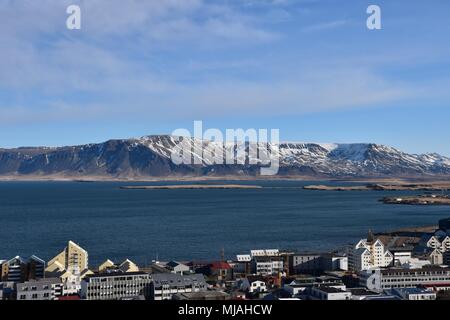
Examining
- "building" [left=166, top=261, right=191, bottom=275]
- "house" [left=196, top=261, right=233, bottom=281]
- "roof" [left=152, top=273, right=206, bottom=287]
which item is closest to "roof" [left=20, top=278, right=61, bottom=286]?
"roof" [left=152, top=273, right=206, bottom=287]

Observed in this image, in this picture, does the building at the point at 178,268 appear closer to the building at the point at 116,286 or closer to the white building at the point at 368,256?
the building at the point at 116,286

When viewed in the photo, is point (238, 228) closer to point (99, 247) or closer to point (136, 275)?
point (99, 247)

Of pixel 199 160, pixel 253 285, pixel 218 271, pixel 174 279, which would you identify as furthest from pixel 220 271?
pixel 199 160

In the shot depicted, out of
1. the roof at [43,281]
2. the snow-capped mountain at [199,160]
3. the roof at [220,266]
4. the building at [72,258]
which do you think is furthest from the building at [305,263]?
the snow-capped mountain at [199,160]

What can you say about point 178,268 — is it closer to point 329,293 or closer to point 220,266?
point 220,266

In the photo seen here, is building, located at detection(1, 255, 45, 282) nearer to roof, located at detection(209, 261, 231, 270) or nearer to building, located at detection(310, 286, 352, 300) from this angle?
roof, located at detection(209, 261, 231, 270)
